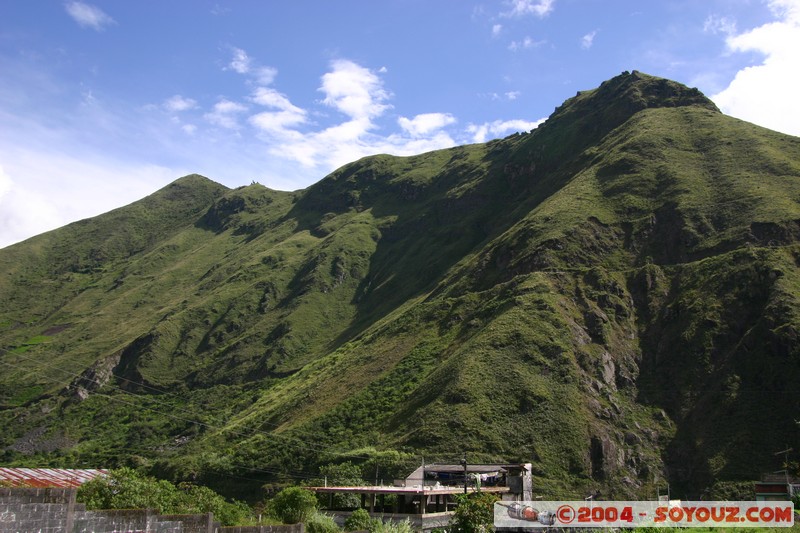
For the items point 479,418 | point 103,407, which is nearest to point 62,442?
point 103,407

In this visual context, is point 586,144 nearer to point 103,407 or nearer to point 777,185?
point 777,185

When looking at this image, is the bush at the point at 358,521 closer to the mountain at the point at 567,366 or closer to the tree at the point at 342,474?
the tree at the point at 342,474

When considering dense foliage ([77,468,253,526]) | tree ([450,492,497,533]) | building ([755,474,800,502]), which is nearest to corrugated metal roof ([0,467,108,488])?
dense foliage ([77,468,253,526])

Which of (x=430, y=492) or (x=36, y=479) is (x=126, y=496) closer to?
(x=36, y=479)

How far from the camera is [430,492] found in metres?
57.1

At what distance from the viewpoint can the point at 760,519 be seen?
2483 cm

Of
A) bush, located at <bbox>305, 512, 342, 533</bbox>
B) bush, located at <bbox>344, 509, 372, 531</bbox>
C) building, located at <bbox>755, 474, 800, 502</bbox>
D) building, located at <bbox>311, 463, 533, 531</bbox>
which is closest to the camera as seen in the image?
bush, located at <bbox>305, 512, 342, 533</bbox>

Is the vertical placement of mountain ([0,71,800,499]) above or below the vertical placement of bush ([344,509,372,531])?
above

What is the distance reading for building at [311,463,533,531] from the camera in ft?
186

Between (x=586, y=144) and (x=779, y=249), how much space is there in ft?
296

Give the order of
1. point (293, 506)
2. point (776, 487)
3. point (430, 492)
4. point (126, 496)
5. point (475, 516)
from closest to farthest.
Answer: point (475, 516) → point (126, 496) → point (293, 506) → point (430, 492) → point (776, 487)

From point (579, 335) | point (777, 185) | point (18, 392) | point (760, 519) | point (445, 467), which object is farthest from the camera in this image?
point (18, 392)

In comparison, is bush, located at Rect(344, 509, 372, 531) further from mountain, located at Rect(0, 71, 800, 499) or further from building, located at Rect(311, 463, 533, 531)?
mountain, located at Rect(0, 71, 800, 499)

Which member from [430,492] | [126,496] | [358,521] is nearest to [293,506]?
[358,521]
